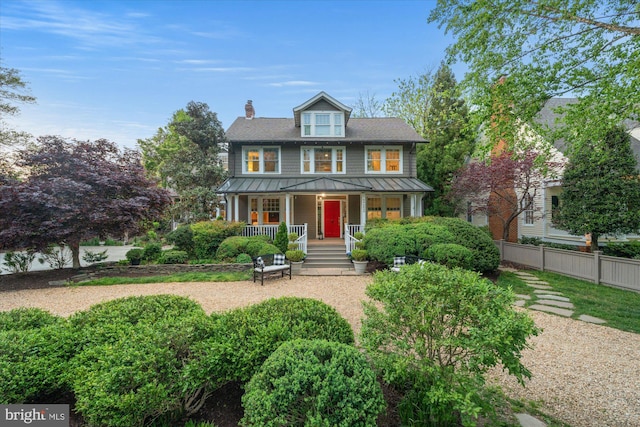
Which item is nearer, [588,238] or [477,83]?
[477,83]

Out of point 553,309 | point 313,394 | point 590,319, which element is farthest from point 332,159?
point 313,394

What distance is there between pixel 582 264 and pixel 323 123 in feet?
41.7

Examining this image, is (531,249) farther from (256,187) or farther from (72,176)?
(72,176)

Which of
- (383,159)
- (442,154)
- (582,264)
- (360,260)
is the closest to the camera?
(582,264)

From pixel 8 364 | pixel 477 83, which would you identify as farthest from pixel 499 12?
pixel 8 364

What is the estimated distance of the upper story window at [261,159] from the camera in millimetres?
15570

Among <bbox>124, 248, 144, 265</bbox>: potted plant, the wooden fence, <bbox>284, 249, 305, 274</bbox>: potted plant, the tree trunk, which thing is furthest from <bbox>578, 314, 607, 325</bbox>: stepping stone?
the tree trunk

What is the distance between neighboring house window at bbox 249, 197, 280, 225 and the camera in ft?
51.5

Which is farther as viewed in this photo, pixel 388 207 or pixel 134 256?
pixel 388 207

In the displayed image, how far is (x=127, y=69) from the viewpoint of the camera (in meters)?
12.6

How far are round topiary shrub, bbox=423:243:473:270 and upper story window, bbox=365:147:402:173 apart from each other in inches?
297

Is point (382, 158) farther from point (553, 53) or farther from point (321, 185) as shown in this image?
point (553, 53)

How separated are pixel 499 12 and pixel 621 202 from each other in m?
8.64

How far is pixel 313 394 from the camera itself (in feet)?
6.71
